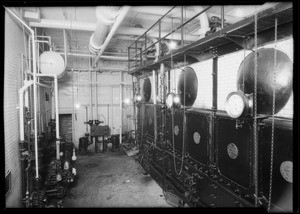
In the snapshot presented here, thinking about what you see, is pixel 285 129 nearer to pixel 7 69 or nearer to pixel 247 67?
pixel 247 67

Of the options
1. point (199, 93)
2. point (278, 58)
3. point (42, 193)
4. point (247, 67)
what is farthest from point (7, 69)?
point (278, 58)

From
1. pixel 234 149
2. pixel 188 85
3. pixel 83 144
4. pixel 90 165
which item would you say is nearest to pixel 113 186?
pixel 90 165

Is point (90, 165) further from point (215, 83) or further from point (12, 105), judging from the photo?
point (215, 83)

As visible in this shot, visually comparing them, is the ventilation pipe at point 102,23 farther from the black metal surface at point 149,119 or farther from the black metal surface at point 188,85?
the black metal surface at point 149,119

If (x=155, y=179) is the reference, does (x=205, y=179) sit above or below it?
above

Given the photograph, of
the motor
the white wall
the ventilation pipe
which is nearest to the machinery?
the ventilation pipe

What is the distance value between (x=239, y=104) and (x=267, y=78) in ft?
2.20

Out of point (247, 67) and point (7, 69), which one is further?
point (7, 69)

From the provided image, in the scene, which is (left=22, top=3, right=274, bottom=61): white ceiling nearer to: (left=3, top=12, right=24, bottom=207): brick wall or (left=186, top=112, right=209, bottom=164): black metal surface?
(left=3, top=12, right=24, bottom=207): brick wall

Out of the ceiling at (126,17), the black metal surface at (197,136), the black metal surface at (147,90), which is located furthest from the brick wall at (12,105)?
the black metal surface at (147,90)

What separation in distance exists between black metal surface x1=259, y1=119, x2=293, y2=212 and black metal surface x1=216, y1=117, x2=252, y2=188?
29 cm

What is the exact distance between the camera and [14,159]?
5488mm

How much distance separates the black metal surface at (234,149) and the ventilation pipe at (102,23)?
3.58 metres
